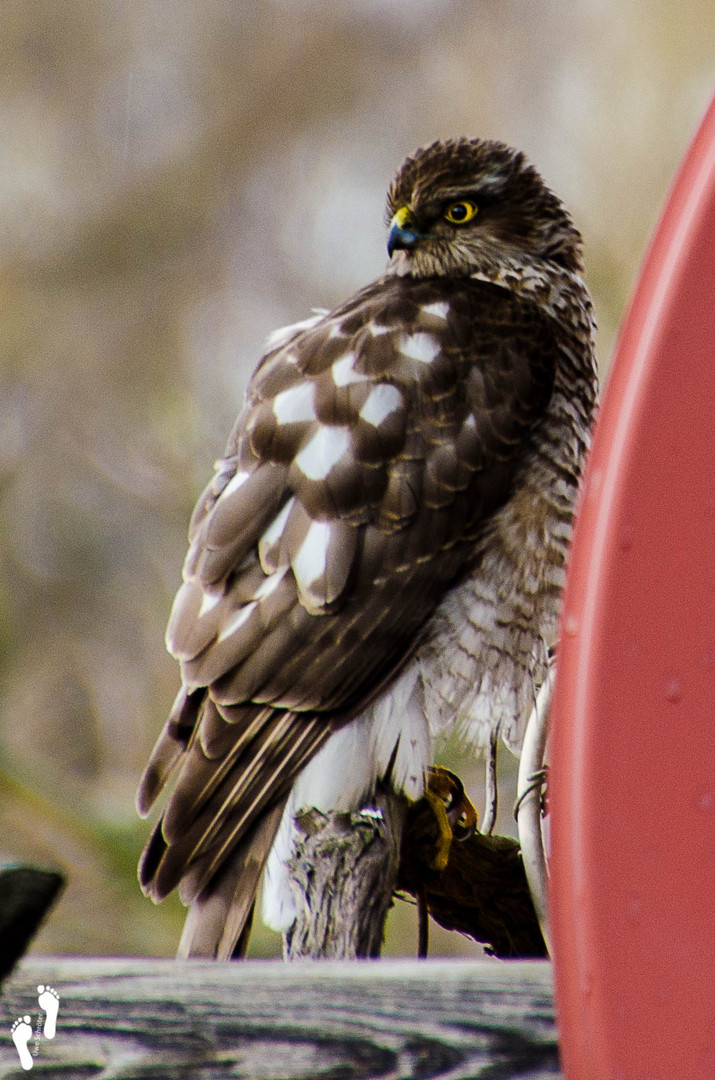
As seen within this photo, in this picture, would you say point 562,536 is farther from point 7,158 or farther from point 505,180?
point 7,158

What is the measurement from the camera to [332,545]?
927 millimetres

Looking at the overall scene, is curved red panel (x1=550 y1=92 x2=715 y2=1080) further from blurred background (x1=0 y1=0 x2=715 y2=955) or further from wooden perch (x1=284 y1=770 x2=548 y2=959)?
blurred background (x1=0 y1=0 x2=715 y2=955)

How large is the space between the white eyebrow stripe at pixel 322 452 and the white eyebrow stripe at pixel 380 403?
22 millimetres

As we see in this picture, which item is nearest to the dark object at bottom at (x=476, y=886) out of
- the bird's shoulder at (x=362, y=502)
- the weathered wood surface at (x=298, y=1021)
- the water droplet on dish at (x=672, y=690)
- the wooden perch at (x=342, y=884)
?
the wooden perch at (x=342, y=884)

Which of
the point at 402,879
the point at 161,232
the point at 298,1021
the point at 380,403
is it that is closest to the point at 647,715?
the point at 298,1021

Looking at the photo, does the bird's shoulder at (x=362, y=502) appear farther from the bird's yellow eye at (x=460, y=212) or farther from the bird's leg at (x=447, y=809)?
the bird's leg at (x=447, y=809)

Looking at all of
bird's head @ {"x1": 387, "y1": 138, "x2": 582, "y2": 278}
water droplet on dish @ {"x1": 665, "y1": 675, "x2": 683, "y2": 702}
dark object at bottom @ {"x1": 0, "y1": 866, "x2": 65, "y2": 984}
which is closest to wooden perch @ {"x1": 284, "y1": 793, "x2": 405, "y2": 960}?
dark object at bottom @ {"x1": 0, "y1": 866, "x2": 65, "y2": 984}

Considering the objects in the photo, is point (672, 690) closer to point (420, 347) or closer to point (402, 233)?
point (420, 347)

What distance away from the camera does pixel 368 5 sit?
140 cm

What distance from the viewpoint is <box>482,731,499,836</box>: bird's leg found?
110cm

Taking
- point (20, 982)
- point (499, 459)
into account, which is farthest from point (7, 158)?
point (20, 982)

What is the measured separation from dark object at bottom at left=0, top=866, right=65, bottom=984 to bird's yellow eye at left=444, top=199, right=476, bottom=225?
66 cm

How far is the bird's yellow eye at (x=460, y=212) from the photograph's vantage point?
3.41ft

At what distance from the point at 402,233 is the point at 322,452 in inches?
8.6
